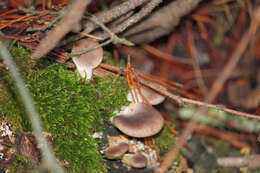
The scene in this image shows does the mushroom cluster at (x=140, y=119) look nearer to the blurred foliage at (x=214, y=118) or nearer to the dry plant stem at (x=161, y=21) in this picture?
the dry plant stem at (x=161, y=21)

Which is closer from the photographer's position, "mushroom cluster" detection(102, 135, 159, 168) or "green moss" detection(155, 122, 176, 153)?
"mushroom cluster" detection(102, 135, 159, 168)

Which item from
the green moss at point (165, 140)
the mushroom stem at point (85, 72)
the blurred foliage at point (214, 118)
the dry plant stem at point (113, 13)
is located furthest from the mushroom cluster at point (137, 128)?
the blurred foliage at point (214, 118)

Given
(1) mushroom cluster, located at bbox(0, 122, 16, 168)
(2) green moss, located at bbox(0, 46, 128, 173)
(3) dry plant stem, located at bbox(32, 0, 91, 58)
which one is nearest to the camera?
(3) dry plant stem, located at bbox(32, 0, 91, 58)

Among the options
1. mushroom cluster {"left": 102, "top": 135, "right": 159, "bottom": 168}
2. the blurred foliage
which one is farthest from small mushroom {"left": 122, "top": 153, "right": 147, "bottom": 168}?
the blurred foliage

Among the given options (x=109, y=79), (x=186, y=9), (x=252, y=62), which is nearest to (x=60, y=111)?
(x=109, y=79)

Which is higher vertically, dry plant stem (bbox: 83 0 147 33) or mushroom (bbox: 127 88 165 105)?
dry plant stem (bbox: 83 0 147 33)

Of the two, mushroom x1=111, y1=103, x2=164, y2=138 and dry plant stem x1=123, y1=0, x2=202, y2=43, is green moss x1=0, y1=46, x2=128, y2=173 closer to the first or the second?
mushroom x1=111, y1=103, x2=164, y2=138
